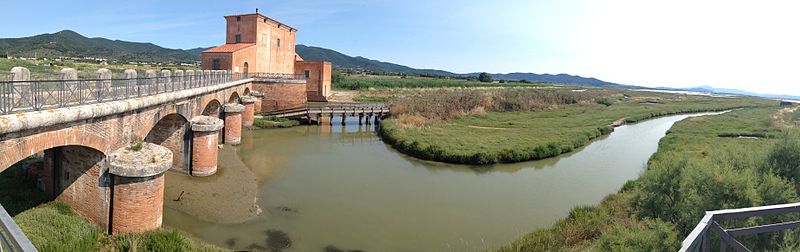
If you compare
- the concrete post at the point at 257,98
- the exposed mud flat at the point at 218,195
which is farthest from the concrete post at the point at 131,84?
the concrete post at the point at 257,98

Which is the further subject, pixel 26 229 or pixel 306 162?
pixel 306 162

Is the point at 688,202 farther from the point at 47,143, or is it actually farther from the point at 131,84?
the point at 131,84

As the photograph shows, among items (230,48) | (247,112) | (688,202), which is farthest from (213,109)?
(688,202)

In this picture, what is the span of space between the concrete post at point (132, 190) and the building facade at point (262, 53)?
24267 mm

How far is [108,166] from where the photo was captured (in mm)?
10250

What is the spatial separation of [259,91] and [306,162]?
17.2 m

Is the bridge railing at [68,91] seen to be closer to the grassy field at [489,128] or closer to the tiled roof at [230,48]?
the grassy field at [489,128]

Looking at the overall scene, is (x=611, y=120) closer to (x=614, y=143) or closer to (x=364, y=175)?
(x=614, y=143)

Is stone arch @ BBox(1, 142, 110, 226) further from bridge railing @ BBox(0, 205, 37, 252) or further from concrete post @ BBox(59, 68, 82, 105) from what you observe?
bridge railing @ BBox(0, 205, 37, 252)

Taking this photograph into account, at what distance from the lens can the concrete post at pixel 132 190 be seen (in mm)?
10242

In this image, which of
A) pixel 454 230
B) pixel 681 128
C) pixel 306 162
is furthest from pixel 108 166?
pixel 681 128

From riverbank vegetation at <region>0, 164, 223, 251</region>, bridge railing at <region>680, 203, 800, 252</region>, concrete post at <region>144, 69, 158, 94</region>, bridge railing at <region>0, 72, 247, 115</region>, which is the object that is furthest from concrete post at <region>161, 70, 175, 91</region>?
bridge railing at <region>680, 203, 800, 252</region>

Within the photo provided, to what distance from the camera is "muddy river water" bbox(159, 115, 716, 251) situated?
11500mm

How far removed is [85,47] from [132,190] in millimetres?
144017
